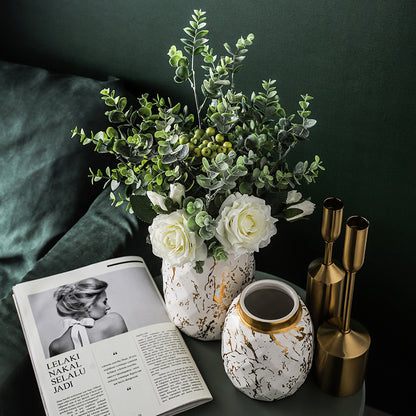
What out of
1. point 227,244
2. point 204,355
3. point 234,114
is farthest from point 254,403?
point 234,114

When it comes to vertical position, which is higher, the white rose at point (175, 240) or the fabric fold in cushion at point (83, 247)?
the white rose at point (175, 240)

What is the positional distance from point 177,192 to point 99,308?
0.28 meters

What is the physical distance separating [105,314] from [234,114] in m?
0.40

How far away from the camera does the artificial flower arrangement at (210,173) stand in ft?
2.27

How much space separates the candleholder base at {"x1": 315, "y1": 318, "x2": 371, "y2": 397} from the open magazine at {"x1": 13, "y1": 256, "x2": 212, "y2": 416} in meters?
0.19

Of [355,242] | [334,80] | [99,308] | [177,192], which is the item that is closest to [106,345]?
[99,308]

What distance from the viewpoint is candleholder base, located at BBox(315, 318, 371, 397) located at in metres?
0.77

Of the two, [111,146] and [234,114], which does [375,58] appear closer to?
[234,114]

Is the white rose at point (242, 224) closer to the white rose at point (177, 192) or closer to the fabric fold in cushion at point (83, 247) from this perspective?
the white rose at point (177, 192)

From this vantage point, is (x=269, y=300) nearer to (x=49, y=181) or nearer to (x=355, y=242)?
(x=355, y=242)

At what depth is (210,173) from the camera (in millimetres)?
685

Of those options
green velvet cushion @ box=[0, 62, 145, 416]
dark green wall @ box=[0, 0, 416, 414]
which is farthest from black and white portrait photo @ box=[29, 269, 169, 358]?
dark green wall @ box=[0, 0, 416, 414]

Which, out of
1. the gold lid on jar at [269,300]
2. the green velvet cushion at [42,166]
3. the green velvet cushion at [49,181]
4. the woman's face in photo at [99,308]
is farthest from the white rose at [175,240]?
the green velvet cushion at [42,166]

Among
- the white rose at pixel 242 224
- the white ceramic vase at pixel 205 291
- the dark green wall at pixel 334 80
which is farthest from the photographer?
the dark green wall at pixel 334 80
